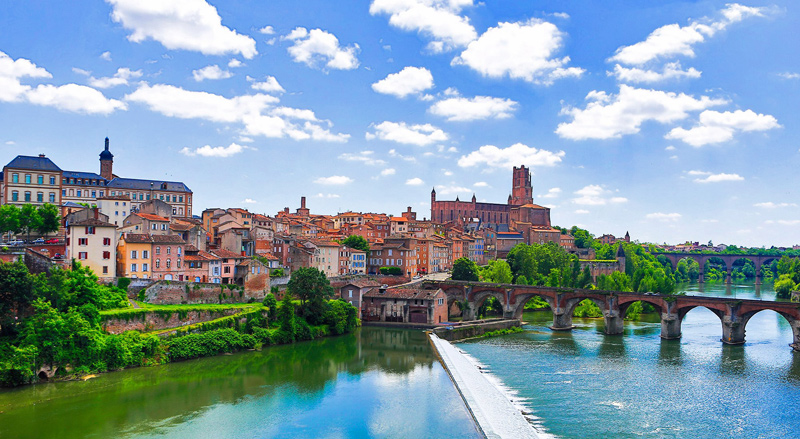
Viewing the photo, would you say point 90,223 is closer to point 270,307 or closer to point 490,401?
point 270,307

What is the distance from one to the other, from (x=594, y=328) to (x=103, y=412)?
36.1 metres

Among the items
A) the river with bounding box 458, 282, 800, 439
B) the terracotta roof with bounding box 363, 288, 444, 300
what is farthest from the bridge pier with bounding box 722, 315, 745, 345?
the terracotta roof with bounding box 363, 288, 444, 300

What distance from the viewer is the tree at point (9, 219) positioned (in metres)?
38.0

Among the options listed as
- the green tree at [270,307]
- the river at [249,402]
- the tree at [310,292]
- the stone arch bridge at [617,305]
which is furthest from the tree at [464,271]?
the river at [249,402]

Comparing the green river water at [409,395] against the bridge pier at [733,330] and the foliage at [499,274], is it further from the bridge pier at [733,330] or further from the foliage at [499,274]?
the foliage at [499,274]

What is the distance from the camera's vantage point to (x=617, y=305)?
140 feet

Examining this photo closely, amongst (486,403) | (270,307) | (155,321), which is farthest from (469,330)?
(155,321)

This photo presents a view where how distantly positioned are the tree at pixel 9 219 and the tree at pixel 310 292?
1841cm

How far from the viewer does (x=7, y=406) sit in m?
22.1

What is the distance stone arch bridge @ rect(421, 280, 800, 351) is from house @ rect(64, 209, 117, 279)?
2669 cm

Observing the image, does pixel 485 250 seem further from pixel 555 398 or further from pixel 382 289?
pixel 555 398

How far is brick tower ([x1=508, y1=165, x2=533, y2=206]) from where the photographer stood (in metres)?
127

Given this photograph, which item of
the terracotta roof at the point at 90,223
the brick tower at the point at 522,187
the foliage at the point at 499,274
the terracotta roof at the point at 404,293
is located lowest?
the terracotta roof at the point at 404,293

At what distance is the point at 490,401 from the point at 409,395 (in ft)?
12.7
